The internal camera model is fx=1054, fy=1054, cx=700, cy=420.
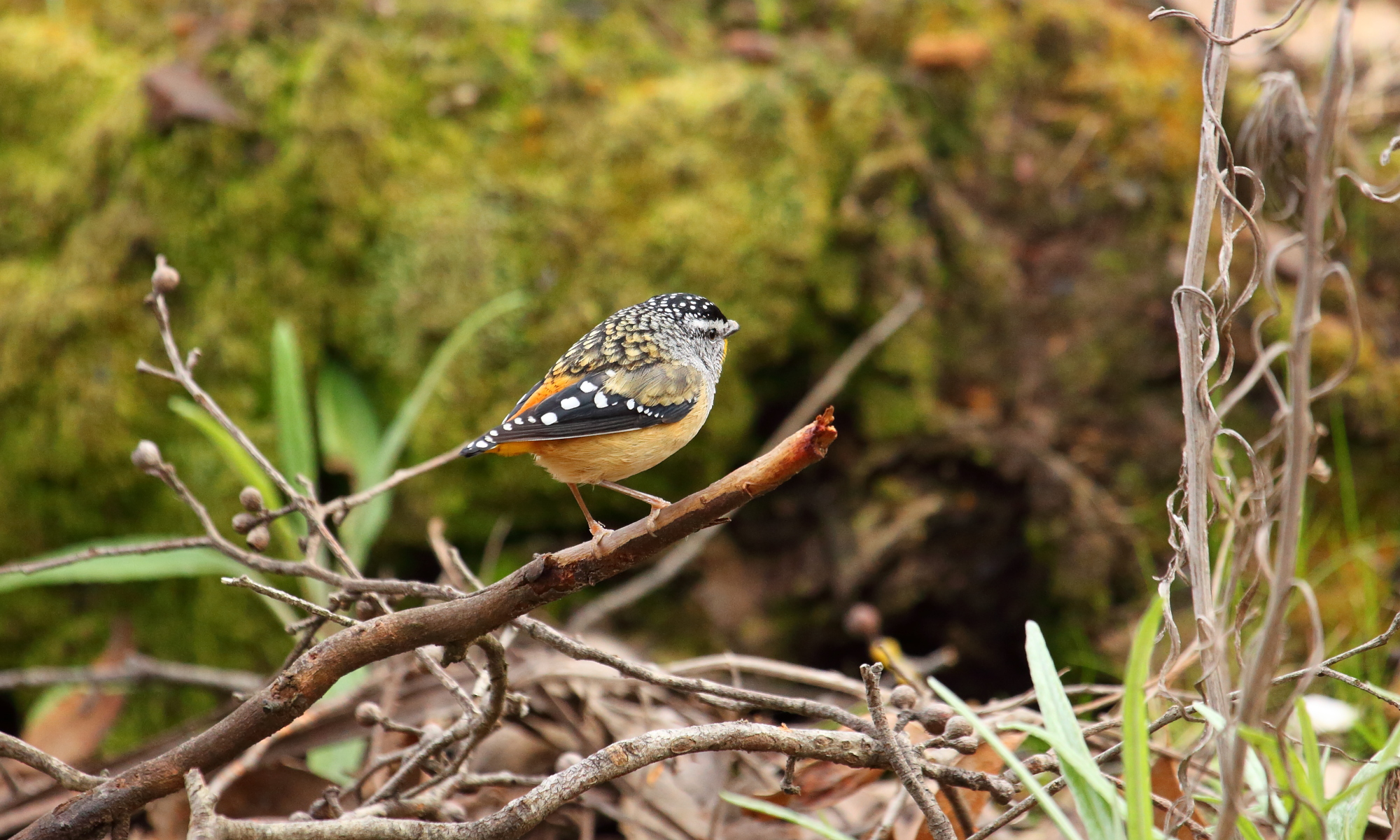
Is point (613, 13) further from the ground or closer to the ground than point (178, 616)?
further from the ground

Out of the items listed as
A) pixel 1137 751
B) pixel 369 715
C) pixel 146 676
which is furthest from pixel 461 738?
pixel 146 676

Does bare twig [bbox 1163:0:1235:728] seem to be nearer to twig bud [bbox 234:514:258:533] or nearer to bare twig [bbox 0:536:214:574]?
twig bud [bbox 234:514:258:533]

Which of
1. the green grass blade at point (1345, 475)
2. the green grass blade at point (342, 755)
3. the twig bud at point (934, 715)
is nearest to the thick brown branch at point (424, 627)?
the twig bud at point (934, 715)

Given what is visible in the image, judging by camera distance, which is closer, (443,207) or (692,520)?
(692,520)

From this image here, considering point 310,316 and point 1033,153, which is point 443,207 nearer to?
point 310,316

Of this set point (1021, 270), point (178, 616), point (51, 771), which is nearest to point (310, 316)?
point (178, 616)

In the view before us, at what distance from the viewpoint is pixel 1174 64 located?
5.64 meters

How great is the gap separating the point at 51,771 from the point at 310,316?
3.01m

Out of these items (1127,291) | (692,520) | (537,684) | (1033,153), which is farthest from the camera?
(1033,153)

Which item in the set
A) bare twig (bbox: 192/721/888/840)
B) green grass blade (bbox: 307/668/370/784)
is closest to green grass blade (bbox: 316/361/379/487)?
green grass blade (bbox: 307/668/370/784)

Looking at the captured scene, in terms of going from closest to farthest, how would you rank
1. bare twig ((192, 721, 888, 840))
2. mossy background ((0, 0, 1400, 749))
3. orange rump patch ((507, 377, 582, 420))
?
bare twig ((192, 721, 888, 840)) < orange rump patch ((507, 377, 582, 420)) < mossy background ((0, 0, 1400, 749))

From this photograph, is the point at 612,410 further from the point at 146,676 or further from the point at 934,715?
the point at 146,676

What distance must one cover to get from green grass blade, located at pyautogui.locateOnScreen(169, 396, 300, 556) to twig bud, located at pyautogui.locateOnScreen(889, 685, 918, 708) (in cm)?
202

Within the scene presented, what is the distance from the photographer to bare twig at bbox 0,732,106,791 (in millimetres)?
2133
